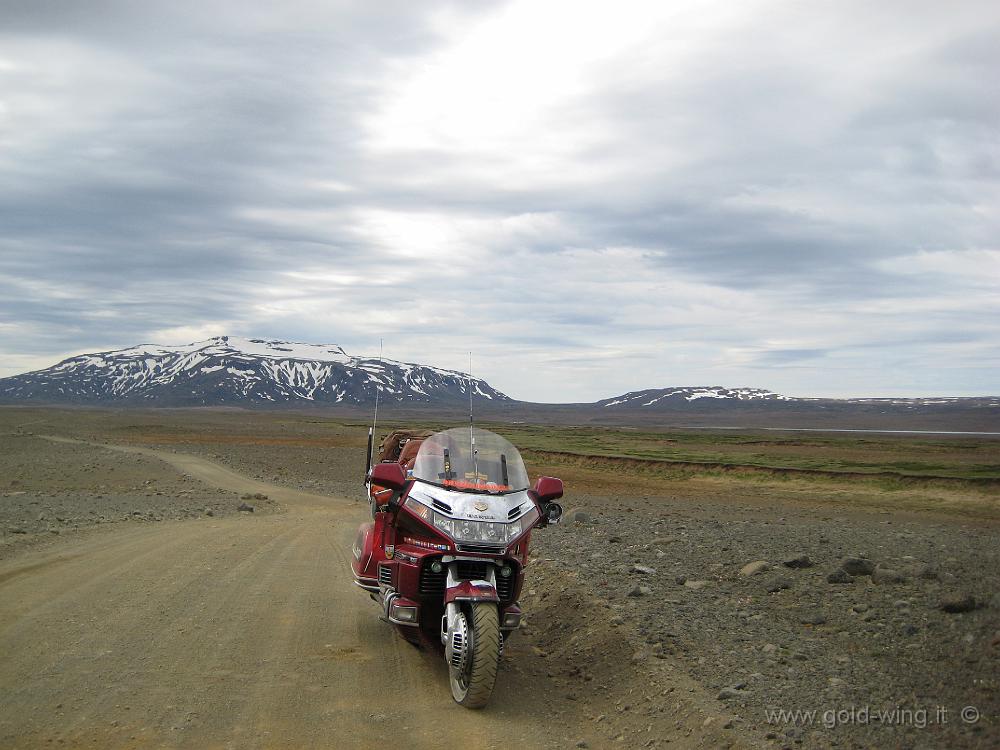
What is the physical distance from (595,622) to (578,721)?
2560 millimetres

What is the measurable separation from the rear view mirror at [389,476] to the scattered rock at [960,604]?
526cm

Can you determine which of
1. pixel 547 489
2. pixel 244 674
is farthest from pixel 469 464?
pixel 244 674

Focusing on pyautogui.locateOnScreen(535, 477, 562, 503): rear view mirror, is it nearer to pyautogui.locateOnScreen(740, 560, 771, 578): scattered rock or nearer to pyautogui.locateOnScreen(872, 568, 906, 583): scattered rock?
pyautogui.locateOnScreen(740, 560, 771, 578): scattered rock

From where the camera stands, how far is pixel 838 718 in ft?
19.0

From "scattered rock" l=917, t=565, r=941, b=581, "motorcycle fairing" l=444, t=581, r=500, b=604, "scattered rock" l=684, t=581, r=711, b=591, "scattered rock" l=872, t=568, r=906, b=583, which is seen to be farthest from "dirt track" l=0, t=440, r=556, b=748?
"scattered rock" l=917, t=565, r=941, b=581

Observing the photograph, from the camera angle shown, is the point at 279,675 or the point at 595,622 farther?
the point at 595,622

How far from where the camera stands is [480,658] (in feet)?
21.8

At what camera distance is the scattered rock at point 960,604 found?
7367 millimetres

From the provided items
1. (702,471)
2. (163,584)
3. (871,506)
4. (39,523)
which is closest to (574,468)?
(702,471)

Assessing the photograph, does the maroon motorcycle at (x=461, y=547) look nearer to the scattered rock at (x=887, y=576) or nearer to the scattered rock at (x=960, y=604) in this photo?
the scattered rock at (x=960, y=604)

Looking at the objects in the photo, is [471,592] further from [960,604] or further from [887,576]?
[887,576]

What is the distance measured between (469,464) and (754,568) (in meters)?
4.86

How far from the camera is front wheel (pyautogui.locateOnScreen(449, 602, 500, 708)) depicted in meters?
6.63

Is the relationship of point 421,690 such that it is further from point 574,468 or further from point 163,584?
point 574,468
